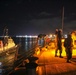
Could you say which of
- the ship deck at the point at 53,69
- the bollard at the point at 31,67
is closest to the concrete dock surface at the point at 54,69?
the ship deck at the point at 53,69

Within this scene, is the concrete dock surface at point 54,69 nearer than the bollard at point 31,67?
No

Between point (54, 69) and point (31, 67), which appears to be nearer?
point (31, 67)

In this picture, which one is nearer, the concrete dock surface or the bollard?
the bollard

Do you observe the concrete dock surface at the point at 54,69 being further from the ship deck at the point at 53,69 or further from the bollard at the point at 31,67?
the bollard at the point at 31,67

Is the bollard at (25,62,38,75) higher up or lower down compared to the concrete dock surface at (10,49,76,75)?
higher up

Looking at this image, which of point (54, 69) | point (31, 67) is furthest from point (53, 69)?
point (31, 67)

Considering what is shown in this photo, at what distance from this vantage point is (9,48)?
181ft

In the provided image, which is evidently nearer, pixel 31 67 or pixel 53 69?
pixel 31 67

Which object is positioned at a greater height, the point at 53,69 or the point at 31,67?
the point at 31,67

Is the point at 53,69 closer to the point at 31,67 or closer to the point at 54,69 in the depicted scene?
the point at 54,69

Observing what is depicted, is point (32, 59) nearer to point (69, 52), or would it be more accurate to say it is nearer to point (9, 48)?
point (69, 52)

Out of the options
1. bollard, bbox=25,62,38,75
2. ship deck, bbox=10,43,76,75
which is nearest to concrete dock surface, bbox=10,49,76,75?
ship deck, bbox=10,43,76,75

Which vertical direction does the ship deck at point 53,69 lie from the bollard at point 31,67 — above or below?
below

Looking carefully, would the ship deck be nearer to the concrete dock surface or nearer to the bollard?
the concrete dock surface
